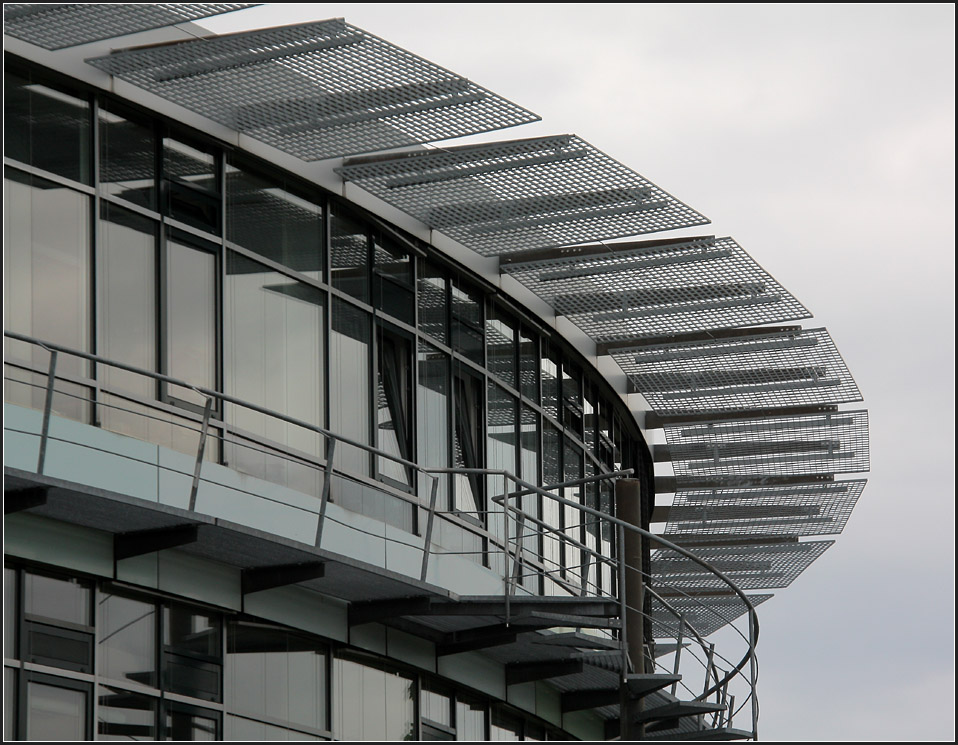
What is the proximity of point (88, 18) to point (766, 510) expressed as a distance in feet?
51.6

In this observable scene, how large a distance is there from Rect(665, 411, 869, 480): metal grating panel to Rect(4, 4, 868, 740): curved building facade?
262 centimetres

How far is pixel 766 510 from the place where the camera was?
27031 millimetres

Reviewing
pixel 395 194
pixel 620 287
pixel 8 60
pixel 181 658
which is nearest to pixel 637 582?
pixel 620 287

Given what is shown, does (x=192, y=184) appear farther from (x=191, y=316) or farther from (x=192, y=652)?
(x=192, y=652)

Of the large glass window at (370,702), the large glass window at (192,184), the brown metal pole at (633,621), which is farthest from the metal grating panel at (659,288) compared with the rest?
the large glass window at (370,702)

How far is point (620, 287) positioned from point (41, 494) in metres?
9.76

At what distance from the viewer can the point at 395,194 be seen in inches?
720

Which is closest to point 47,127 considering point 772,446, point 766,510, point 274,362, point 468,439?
point 274,362

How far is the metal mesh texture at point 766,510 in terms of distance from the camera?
26297 millimetres

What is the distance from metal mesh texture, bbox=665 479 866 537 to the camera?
86.3 ft

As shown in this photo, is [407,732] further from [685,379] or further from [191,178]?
[685,379]

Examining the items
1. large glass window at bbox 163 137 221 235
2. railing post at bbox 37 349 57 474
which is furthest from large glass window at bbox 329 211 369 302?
railing post at bbox 37 349 57 474

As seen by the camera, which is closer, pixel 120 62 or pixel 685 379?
pixel 120 62

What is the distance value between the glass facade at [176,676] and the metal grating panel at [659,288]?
18.1 ft
